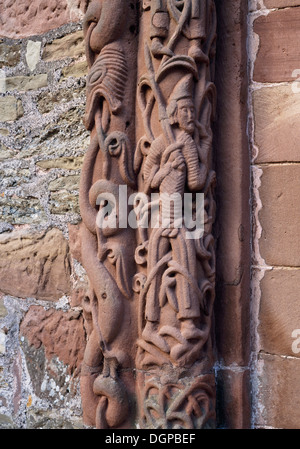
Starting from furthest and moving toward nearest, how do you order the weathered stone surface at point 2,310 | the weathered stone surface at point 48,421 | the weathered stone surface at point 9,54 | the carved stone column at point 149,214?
the weathered stone surface at point 9,54 → the weathered stone surface at point 2,310 → the weathered stone surface at point 48,421 → the carved stone column at point 149,214

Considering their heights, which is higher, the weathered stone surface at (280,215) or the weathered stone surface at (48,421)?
the weathered stone surface at (280,215)

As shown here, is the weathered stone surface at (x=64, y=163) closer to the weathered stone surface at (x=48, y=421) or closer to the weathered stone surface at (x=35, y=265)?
the weathered stone surface at (x=35, y=265)

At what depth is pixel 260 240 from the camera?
1.72m

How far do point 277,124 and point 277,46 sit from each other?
267 mm

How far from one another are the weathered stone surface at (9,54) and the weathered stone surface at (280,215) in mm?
1212

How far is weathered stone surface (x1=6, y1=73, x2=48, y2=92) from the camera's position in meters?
2.12

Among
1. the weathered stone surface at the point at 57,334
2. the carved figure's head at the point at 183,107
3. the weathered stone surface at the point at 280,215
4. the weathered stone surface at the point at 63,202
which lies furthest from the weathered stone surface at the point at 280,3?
the weathered stone surface at the point at 57,334

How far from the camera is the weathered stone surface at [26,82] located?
212 cm

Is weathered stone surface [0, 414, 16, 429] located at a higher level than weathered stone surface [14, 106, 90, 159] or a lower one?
lower

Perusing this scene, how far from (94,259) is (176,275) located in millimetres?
312

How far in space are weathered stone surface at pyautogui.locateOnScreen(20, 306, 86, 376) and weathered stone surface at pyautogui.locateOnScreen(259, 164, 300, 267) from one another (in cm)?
75

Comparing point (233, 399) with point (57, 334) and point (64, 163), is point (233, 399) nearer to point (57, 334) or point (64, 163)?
point (57, 334)
